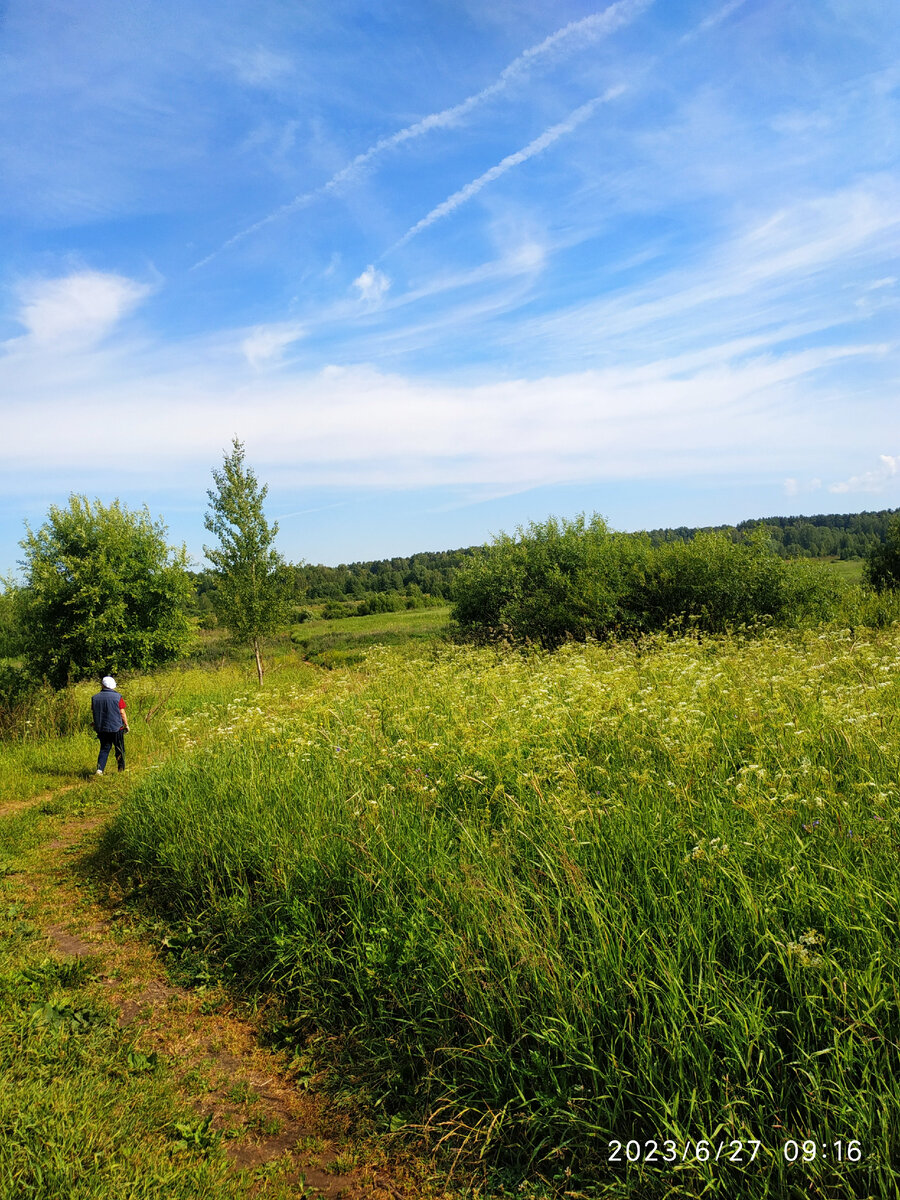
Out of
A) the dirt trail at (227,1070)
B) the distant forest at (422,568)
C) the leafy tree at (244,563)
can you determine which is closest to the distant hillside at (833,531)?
the distant forest at (422,568)

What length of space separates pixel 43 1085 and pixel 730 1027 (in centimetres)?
356

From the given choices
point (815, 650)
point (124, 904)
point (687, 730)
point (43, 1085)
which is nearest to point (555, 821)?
point (687, 730)

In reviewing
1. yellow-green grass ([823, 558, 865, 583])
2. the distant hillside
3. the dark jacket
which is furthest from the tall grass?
the distant hillside

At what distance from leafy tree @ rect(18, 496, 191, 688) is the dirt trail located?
34.4 feet

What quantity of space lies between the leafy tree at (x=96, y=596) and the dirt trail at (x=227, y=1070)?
34.4ft

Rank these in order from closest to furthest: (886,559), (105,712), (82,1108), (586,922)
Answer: (82,1108), (586,922), (105,712), (886,559)

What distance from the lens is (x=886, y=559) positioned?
37.6m

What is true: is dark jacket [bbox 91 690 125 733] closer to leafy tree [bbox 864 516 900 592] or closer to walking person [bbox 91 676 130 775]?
walking person [bbox 91 676 130 775]

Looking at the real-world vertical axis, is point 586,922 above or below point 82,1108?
above

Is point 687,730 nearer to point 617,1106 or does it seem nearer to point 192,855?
point 617,1106

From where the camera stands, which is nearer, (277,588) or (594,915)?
(594,915)

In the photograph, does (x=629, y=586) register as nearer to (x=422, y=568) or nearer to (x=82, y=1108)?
(x=82, y=1108)

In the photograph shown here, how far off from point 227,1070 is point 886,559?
144ft

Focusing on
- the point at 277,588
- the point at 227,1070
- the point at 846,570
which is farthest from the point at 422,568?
the point at 227,1070
